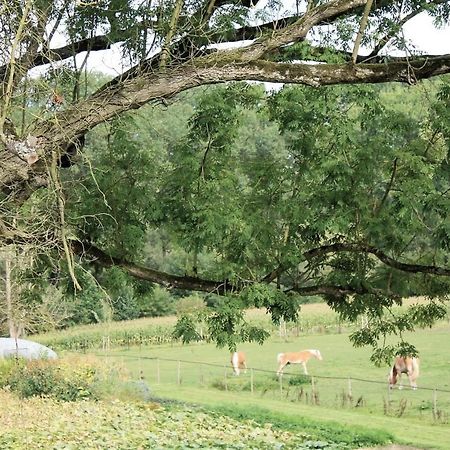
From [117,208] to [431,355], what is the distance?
71.5 feet

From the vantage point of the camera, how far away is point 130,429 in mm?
13938

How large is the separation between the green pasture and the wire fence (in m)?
0.02

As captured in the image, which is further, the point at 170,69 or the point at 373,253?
the point at 373,253

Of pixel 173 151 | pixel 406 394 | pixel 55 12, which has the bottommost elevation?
pixel 406 394

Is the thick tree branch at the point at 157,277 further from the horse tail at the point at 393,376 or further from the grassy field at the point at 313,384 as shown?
the horse tail at the point at 393,376

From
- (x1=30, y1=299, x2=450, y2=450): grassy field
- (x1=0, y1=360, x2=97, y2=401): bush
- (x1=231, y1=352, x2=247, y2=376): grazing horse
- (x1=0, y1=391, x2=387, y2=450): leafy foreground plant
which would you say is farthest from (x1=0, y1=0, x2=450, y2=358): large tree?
(x1=231, y1=352, x2=247, y2=376): grazing horse

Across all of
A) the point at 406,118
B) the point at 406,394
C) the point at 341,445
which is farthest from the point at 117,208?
the point at 406,394

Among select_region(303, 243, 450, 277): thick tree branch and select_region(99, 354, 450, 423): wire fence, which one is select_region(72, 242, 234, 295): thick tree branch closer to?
select_region(303, 243, 450, 277): thick tree branch

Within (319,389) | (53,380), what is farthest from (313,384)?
Result: (53,380)

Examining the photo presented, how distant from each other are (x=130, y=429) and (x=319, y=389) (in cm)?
1041

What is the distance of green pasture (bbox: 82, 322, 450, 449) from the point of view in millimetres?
17344

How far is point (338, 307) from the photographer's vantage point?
33.1ft

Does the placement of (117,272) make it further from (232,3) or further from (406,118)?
(406,118)

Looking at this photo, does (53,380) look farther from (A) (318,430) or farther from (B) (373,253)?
(B) (373,253)
